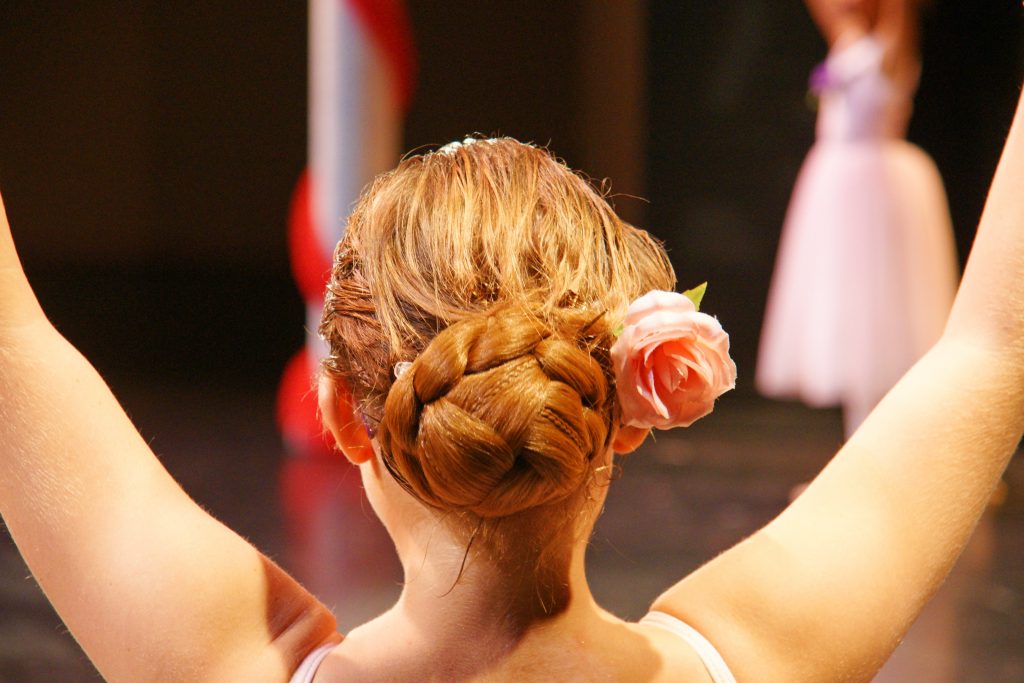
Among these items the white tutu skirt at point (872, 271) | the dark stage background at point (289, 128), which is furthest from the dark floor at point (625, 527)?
the dark stage background at point (289, 128)

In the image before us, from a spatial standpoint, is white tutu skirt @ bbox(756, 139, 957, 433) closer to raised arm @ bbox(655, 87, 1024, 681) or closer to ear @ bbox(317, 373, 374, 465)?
raised arm @ bbox(655, 87, 1024, 681)

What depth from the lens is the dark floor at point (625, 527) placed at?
1.98 m

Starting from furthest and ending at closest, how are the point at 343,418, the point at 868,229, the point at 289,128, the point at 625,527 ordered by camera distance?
the point at 289,128, the point at 868,229, the point at 625,527, the point at 343,418

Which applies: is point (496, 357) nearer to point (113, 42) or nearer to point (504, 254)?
point (504, 254)

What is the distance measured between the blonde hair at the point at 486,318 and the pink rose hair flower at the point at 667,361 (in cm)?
1

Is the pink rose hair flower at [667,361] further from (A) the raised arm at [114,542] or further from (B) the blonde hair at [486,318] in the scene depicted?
(A) the raised arm at [114,542]

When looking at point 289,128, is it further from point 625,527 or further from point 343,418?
point 343,418

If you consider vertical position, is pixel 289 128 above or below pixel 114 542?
below

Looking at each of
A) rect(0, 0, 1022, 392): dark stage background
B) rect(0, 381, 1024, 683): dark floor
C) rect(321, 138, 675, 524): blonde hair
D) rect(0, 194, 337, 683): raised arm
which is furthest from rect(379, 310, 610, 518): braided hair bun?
rect(0, 0, 1022, 392): dark stage background

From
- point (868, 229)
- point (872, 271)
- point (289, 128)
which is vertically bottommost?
point (289, 128)

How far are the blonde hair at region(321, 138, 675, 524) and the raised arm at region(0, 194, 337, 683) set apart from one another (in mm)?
123

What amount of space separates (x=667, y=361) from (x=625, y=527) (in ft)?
7.35

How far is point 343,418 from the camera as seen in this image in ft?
2.23

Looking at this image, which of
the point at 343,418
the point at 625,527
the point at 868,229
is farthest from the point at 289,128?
the point at 343,418
